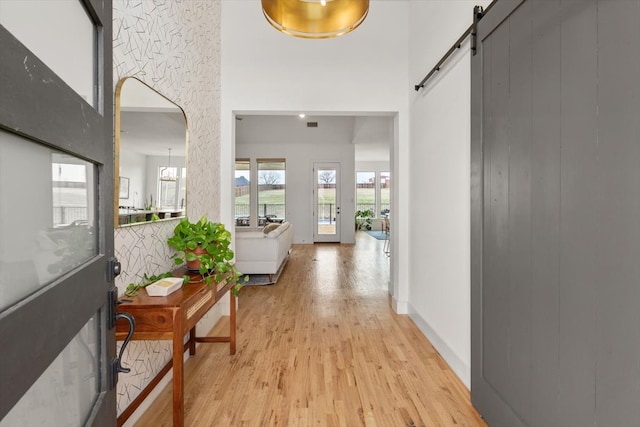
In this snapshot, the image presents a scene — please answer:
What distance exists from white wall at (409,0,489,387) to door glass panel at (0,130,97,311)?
199cm

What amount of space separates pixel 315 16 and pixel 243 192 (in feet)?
24.9

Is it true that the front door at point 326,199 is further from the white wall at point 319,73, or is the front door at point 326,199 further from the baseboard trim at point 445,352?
the baseboard trim at point 445,352

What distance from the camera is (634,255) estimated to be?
2.98 feet

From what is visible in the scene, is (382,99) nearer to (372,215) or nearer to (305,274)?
(305,274)

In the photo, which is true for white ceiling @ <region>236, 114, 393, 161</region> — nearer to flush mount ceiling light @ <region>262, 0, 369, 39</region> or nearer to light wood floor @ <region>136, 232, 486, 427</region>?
light wood floor @ <region>136, 232, 486, 427</region>

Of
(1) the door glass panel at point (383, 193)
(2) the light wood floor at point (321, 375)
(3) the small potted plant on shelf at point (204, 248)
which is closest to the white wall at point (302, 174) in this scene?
(1) the door glass panel at point (383, 193)

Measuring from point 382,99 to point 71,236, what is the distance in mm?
3165

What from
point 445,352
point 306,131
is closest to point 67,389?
point 445,352

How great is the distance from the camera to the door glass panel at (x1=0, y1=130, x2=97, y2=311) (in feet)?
1.53

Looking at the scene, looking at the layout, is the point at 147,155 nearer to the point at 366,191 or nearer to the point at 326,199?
the point at 326,199

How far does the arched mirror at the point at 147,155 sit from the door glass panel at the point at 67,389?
1.01 m

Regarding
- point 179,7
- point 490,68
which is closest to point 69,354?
point 490,68

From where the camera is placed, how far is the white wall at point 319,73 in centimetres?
328

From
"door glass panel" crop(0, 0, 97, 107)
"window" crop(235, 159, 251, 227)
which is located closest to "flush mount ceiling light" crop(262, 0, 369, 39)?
"door glass panel" crop(0, 0, 97, 107)
